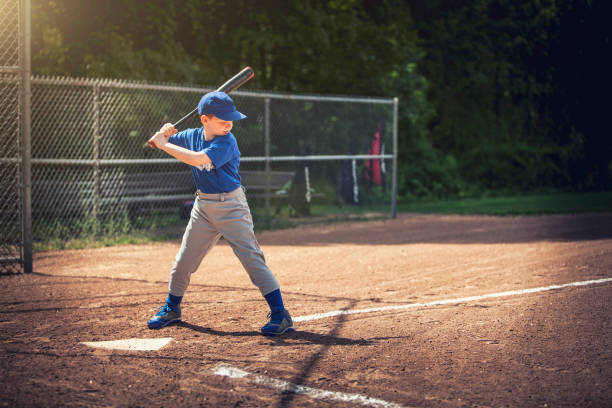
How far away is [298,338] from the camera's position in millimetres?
5023

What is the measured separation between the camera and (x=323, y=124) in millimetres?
19062

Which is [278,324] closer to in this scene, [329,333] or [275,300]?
[275,300]

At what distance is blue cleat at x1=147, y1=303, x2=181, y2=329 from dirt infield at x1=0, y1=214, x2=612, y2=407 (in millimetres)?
91

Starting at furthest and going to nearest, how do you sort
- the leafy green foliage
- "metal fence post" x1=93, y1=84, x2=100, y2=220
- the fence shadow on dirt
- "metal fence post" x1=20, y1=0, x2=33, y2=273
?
the leafy green foliage, the fence shadow on dirt, "metal fence post" x1=93, y1=84, x2=100, y2=220, "metal fence post" x1=20, y1=0, x2=33, y2=273

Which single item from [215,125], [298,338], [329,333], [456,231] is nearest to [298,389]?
[298,338]

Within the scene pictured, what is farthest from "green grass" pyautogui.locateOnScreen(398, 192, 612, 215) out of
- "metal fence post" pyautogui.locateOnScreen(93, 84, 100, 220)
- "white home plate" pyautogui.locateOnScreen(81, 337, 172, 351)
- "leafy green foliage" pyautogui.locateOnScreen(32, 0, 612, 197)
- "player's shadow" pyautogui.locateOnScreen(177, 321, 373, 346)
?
"white home plate" pyautogui.locateOnScreen(81, 337, 172, 351)

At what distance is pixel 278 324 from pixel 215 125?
5.22ft

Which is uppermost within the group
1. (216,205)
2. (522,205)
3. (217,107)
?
(217,107)

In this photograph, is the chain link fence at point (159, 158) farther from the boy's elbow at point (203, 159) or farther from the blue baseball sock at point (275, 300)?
the blue baseball sock at point (275, 300)

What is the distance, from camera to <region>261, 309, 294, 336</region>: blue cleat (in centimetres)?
508

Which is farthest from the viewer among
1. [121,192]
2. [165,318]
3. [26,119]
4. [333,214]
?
[333,214]

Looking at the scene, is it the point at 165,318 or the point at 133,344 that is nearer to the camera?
the point at 133,344

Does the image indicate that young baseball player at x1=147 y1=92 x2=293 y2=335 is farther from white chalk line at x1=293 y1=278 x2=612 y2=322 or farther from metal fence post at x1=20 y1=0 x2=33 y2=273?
metal fence post at x1=20 y1=0 x2=33 y2=273

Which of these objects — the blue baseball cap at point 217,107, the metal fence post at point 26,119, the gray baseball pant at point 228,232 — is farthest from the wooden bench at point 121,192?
the blue baseball cap at point 217,107
